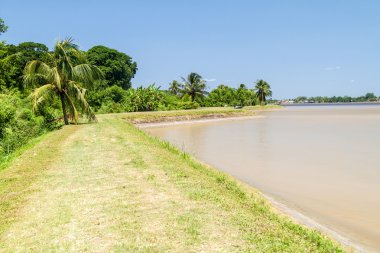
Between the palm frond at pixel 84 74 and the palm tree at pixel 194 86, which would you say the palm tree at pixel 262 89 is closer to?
the palm tree at pixel 194 86

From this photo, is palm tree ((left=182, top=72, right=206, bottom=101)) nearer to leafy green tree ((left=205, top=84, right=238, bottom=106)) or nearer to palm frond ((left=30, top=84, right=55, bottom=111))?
leafy green tree ((left=205, top=84, right=238, bottom=106))

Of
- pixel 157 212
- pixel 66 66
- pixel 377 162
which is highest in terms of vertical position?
pixel 66 66

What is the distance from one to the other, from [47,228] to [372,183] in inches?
371

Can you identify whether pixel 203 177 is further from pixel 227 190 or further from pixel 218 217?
pixel 218 217

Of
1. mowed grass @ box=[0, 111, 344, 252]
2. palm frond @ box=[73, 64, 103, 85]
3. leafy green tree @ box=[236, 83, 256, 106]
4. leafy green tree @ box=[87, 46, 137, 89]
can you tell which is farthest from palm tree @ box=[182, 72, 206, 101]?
mowed grass @ box=[0, 111, 344, 252]

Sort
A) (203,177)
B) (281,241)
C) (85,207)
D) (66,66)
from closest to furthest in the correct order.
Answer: (281,241) → (85,207) → (203,177) → (66,66)

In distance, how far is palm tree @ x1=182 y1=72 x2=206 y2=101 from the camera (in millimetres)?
74562

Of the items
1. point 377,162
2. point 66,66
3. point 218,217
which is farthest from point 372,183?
point 66,66

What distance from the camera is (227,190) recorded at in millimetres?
8125

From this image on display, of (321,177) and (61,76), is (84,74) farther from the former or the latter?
(321,177)

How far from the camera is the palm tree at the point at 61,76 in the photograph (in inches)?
864

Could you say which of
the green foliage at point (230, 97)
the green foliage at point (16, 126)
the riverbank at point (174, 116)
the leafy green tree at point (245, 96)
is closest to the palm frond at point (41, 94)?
the green foliage at point (16, 126)

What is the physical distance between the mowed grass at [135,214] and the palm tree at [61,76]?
13.3m

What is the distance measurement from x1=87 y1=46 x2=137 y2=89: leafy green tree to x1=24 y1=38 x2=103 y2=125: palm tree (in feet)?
153
